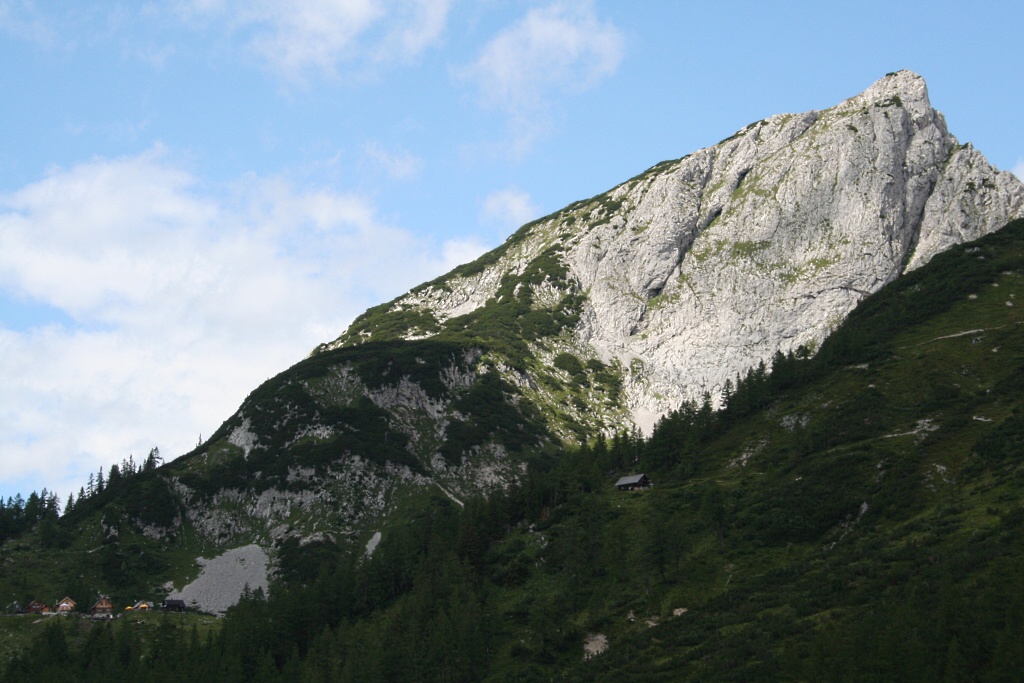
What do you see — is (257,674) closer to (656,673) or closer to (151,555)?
(656,673)

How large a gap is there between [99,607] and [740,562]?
4360 inches

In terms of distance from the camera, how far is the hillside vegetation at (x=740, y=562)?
79.0 m

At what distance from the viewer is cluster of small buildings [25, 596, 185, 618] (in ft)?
529

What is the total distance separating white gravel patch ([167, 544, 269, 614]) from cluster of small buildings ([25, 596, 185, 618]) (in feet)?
18.0

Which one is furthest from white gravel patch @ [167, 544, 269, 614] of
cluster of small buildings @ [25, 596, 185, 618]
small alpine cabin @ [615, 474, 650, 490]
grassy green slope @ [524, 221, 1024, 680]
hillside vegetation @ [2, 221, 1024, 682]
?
grassy green slope @ [524, 221, 1024, 680]

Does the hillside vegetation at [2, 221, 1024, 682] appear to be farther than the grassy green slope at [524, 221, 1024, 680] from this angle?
Yes

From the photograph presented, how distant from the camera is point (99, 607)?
161500 mm

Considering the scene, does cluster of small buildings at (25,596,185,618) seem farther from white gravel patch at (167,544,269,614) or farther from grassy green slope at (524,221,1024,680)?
grassy green slope at (524,221,1024,680)

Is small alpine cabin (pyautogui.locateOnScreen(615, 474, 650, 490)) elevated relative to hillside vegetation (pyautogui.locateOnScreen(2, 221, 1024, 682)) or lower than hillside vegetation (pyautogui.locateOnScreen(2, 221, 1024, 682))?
elevated

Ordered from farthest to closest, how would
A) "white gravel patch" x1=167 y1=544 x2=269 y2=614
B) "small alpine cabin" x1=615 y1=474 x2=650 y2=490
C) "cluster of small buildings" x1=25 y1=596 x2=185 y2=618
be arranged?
"white gravel patch" x1=167 y1=544 x2=269 y2=614, "cluster of small buildings" x1=25 y1=596 x2=185 y2=618, "small alpine cabin" x1=615 y1=474 x2=650 y2=490

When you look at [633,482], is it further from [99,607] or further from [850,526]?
[99,607]

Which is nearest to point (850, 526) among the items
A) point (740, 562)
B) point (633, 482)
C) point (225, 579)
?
point (740, 562)

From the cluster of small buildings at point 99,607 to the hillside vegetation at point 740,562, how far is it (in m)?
23.1

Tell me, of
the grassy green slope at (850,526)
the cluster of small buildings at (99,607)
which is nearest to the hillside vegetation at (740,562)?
the grassy green slope at (850,526)
